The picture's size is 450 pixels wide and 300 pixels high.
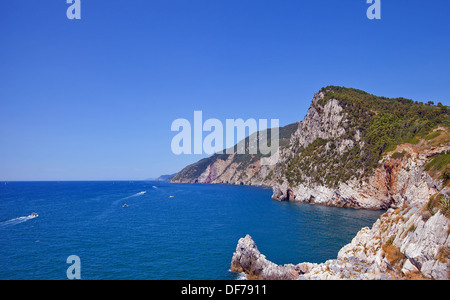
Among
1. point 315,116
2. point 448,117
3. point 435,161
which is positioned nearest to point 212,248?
point 435,161

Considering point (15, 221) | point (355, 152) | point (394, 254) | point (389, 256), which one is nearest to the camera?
point (394, 254)

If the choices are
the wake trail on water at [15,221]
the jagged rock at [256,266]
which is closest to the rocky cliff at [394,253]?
the jagged rock at [256,266]

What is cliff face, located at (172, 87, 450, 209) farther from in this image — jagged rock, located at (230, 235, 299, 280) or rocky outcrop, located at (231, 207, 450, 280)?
jagged rock, located at (230, 235, 299, 280)

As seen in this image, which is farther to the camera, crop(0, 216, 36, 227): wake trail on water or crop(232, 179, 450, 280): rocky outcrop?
crop(0, 216, 36, 227): wake trail on water

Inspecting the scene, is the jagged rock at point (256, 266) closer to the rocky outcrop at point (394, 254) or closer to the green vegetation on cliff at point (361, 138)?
the rocky outcrop at point (394, 254)

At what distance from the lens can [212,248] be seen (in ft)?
133

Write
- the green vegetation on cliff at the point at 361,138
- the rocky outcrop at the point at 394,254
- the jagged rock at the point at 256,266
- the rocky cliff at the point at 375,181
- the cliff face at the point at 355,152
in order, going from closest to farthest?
the rocky outcrop at the point at 394,254, the rocky cliff at the point at 375,181, the jagged rock at the point at 256,266, the cliff face at the point at 355,152, the green vegetation on cliff at the point at 361,138

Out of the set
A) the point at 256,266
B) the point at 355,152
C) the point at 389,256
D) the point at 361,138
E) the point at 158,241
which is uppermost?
the point at 361,138

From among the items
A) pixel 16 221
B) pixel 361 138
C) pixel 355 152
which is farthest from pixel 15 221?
pixel 361 138

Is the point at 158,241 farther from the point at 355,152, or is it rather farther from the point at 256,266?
the point at 355,152

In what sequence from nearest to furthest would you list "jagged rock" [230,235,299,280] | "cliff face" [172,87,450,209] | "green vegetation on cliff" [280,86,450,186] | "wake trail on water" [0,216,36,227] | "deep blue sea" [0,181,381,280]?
1. "jagged rock" [230,235,299,280]
2. "deep blue sea" [0,181,381,280]
3. "wake trail on water" [0,216,36,227]
4. "cliff face" [172,87,450,209]
5. "green vegetation on cliff" [280,86,450,186]

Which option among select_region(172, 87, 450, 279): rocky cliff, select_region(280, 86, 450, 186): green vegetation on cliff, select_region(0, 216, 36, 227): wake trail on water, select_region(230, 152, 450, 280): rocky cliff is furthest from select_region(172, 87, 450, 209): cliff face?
select_region(0, 216, 36, 227): wake trail on water
